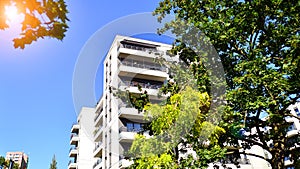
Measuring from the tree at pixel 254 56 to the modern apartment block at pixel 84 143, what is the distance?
28470mm

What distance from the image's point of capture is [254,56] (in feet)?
30.0

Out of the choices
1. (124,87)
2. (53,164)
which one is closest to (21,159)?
(53,164)

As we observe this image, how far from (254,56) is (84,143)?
35066mm

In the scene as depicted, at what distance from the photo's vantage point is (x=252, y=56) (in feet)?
30.1

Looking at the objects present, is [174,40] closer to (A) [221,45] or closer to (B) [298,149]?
(A) [221,45]

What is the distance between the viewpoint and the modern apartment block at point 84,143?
3694cm

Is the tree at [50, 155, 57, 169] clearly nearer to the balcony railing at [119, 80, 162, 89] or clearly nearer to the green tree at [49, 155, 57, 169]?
the green tree at [49, 155, 57, 169]

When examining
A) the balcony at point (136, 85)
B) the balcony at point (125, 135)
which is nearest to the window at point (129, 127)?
the balcony at point (125, 135)

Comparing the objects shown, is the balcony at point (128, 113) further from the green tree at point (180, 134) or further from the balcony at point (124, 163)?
the green tree at point (180, 134)

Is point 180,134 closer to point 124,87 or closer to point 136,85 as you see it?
point 124,87

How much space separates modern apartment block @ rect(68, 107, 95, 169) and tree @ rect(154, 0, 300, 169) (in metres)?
28.5

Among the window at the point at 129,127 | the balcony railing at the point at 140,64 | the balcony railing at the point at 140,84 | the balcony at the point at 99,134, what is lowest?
the window at the point at 129,127

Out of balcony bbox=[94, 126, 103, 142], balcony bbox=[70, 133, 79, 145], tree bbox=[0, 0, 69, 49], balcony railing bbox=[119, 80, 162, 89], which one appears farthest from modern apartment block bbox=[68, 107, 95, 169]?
tree bbox=[0, 0, 69, 49]

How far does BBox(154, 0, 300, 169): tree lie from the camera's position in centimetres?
843
